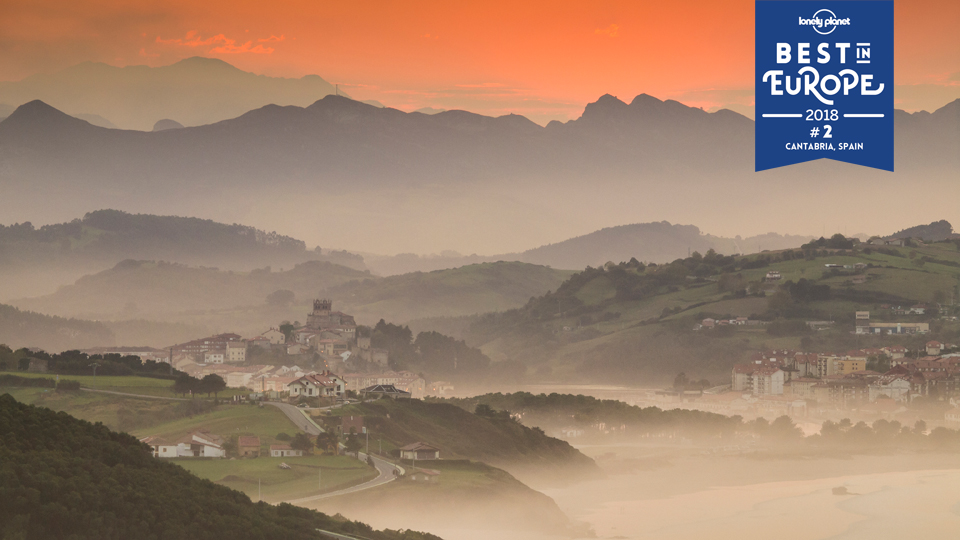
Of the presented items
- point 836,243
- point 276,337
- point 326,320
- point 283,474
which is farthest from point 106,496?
point 836,243

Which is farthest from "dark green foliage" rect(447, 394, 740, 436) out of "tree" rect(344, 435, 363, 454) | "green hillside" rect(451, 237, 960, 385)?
"green hillside" rect(451, 237, 960, 385)

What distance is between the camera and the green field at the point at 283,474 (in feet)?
169

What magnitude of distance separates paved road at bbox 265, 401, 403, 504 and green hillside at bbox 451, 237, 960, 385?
8542 centimetres

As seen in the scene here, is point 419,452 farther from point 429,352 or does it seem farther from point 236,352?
point 429,352

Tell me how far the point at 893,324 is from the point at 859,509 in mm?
90279

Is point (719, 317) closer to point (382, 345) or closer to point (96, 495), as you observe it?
point (382, 345)

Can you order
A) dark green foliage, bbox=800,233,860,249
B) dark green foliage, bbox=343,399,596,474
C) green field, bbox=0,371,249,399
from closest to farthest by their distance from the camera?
1. dark green foliage, bbox=343,399,596,474
2. green field, bbox=0,371,249,399
3. dark green foliage, bbox=800,233,860,249

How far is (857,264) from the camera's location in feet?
571

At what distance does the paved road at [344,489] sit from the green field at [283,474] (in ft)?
1.85

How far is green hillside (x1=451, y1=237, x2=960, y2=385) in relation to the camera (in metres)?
152

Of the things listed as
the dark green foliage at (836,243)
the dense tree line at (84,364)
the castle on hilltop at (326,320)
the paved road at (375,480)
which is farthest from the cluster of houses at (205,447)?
the dark green foliage at (836,243)

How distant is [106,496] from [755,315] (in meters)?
142

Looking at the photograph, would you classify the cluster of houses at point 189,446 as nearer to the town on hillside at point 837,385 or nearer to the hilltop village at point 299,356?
the hilltop village at point 299,356

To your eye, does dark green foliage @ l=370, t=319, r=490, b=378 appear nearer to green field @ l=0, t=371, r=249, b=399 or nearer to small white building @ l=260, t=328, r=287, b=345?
small white building @ l=260, t=328, r=287, b=345
